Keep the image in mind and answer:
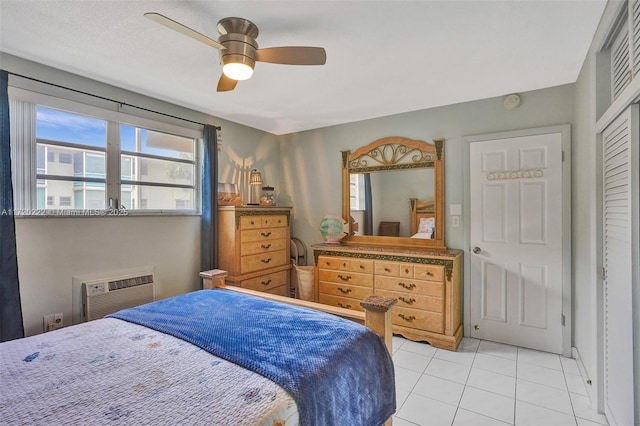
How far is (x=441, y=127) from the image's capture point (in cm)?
334

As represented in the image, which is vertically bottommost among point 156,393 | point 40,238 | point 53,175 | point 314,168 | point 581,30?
point 156,393

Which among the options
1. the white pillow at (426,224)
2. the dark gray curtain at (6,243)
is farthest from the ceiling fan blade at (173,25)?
the white pillow at (426,224)

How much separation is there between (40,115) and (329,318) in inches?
106

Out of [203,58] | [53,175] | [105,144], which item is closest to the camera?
[203,58]

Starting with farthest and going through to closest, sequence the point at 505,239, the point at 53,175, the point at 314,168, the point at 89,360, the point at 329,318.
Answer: the point at 314,168
the point at 505,239
the point at 53,175
the point at 329,318
the point at 89,360

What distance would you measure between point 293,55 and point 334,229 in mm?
2369

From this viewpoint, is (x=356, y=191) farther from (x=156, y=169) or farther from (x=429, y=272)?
(x=156, y=169)

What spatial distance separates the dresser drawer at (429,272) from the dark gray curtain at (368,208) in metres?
0.85

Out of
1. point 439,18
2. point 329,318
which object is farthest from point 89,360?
point 439,18

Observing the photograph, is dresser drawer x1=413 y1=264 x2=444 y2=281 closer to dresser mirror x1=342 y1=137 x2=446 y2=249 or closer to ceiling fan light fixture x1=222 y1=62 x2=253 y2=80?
dresser mirror x1=342 y1=137 x2=446 y2=249

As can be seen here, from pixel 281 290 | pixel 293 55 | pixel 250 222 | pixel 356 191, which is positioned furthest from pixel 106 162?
pixel 356 191

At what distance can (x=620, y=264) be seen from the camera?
63.4 inches

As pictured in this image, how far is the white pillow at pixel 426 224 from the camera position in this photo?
11.0 feet

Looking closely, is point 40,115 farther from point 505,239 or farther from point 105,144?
point 505,239
